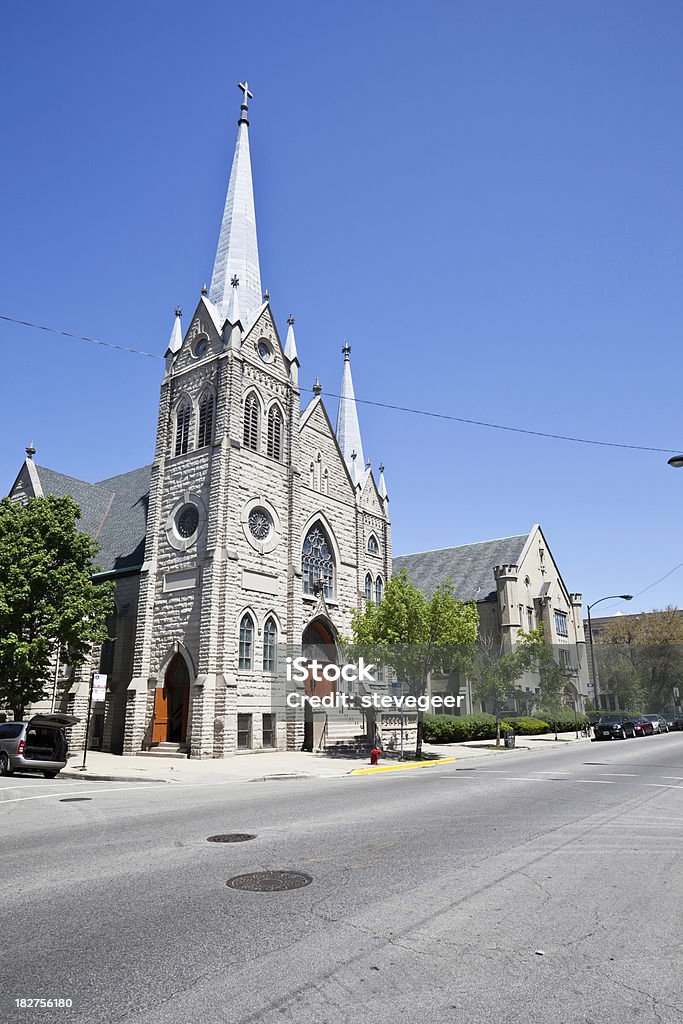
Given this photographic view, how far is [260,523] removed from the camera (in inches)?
1226

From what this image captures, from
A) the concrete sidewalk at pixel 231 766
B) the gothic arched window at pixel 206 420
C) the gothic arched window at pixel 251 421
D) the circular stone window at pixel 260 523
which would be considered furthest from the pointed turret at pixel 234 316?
the concrete sidewalk at pixel 231 766

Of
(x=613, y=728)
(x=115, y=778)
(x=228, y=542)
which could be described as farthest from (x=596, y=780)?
(x=613, y=728)

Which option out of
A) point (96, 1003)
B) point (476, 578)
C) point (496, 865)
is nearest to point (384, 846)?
point (496, 865)

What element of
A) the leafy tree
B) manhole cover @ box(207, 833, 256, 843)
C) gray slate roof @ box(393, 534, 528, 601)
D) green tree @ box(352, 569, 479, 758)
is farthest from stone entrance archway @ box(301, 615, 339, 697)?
the leafy tree

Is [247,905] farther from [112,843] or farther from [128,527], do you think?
[128,527]

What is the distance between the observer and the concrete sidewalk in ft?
64.8

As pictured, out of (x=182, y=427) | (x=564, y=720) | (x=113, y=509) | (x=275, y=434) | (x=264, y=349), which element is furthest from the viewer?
(x=564, y=720)

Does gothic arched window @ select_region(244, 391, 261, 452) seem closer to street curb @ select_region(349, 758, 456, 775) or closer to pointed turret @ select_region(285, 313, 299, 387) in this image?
pointed turret @ select_region(285, 313, 299, 387)

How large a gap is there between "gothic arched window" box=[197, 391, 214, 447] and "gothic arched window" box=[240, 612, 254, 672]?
7.96 m

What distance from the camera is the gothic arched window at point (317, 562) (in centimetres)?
3394

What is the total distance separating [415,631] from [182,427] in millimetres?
14239

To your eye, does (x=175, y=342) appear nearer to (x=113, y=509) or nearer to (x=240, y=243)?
(x=240, y=243)

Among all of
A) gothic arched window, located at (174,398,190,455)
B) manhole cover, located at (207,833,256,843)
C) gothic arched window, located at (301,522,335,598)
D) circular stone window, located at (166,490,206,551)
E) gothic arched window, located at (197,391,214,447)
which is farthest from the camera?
gothic arched window, located at (301,522,335,598)

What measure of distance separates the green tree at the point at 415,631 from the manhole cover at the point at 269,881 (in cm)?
2002
